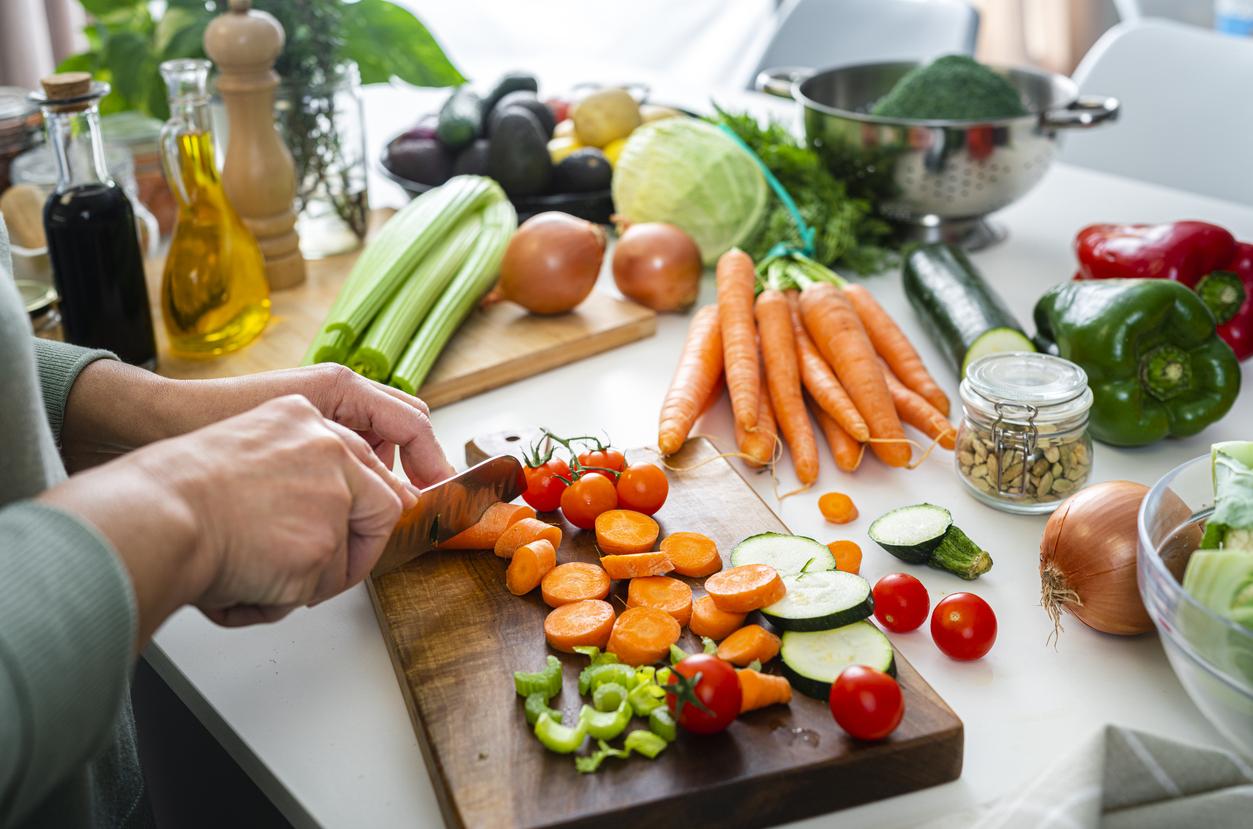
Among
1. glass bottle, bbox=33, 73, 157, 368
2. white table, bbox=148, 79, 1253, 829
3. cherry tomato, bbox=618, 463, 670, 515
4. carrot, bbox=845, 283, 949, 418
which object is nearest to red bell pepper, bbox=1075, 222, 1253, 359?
white table, bbox=148, 79, 1253, 829

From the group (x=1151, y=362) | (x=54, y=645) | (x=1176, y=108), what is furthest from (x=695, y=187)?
(x=54, y=645)

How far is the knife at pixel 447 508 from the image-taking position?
110 cm

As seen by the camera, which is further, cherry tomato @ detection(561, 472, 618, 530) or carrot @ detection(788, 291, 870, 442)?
carrot @ detection(788, 291, 870, 442)

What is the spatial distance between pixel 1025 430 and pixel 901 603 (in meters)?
0.28

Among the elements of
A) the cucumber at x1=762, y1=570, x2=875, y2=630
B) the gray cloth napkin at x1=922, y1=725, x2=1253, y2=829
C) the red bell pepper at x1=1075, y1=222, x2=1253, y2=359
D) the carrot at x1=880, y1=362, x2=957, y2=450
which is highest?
the red bell pepper at x1=1075, y1=222, x2=1253, y2=359

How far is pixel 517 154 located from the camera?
203cm

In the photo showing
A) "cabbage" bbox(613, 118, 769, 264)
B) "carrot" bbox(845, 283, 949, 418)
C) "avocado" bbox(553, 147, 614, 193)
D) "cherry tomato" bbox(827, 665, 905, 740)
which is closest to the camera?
"cherry tomato" bbox(827, 665, 905, 740)

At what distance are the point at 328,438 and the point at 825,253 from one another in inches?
47.4

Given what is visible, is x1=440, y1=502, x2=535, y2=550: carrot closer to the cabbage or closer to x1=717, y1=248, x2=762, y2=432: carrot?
x1=717, y1=248, x2=762, y2=432: carrot

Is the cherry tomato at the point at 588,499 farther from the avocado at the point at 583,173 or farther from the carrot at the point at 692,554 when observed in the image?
the avocado at the point at 583,173

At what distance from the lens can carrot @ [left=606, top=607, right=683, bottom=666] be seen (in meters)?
1.00

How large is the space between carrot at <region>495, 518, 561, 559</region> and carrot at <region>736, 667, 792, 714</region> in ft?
0.99

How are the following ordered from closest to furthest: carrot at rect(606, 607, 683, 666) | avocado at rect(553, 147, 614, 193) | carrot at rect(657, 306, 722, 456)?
carrot at rect(606, 607, 683, 666), carrot at rect(657, 306, 722, 456), avocado at rect(553, 147, 614, 193)

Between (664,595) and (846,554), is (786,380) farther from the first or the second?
(664,595)
